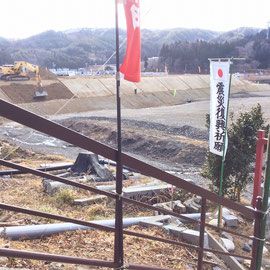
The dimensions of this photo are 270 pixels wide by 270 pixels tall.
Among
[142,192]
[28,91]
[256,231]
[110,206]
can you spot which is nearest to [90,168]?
[142,192]

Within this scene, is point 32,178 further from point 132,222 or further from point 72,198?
point 132,222

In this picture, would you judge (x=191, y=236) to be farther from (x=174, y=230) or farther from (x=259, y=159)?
(x=259, y=159)

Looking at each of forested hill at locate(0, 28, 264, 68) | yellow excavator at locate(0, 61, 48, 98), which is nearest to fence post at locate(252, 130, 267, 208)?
yellow excavator at locate(0, 61, 48, 98)

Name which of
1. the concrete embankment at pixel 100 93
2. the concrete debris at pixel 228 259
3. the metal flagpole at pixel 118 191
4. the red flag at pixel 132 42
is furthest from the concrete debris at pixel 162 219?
the concrete embankment at pixel 100 93

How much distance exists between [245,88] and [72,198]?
55942 mm

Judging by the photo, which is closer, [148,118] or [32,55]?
[148,118]

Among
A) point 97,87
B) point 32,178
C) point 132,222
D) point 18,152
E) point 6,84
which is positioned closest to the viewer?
point 132,222

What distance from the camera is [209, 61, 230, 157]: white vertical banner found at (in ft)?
22.1

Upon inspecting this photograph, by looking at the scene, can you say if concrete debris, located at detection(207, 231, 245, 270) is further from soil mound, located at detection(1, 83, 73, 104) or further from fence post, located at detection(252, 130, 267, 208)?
soil mound, located at detection(1, 83, 73, 104)

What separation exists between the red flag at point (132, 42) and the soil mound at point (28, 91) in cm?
3526

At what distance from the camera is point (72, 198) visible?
684 centimetres

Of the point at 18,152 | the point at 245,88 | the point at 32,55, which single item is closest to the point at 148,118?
the point at 18,152

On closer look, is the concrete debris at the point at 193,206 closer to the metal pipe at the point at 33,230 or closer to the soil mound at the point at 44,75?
the metal pipe at the point at 33,230

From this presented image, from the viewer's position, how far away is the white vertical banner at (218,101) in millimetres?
6746
